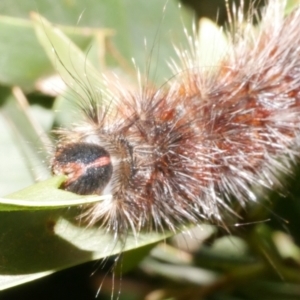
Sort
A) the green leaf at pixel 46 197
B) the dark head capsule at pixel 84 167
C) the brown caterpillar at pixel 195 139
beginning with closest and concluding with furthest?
the green leaf at pixel 46 197 → the dark head capsule at pixel 84 167 → the brown caterpillar at pixel 195 139

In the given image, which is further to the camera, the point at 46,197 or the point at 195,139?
the point at 195,139

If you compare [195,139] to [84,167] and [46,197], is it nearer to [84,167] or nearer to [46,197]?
[84,167]

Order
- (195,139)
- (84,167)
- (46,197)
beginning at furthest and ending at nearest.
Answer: (195,139) → (84,167) → (46,197)

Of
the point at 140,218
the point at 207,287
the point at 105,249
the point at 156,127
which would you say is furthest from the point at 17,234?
the point at 207,287

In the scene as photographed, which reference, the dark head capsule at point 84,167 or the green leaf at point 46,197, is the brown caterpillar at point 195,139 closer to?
the dark head capsule at point 84,167

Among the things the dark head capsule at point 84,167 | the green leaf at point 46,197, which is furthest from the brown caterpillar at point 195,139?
the green leaf at point 46,197

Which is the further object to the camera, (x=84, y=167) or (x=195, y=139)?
(x=195, y=139)

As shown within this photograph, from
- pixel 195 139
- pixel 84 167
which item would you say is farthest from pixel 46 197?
pixel 195 139

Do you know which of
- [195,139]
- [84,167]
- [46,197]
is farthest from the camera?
[195,139]

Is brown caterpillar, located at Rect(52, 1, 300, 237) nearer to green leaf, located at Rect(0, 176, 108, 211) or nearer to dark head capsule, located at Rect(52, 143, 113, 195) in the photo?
dark head capsule, located at Rect(52, 143, 113, 195)
